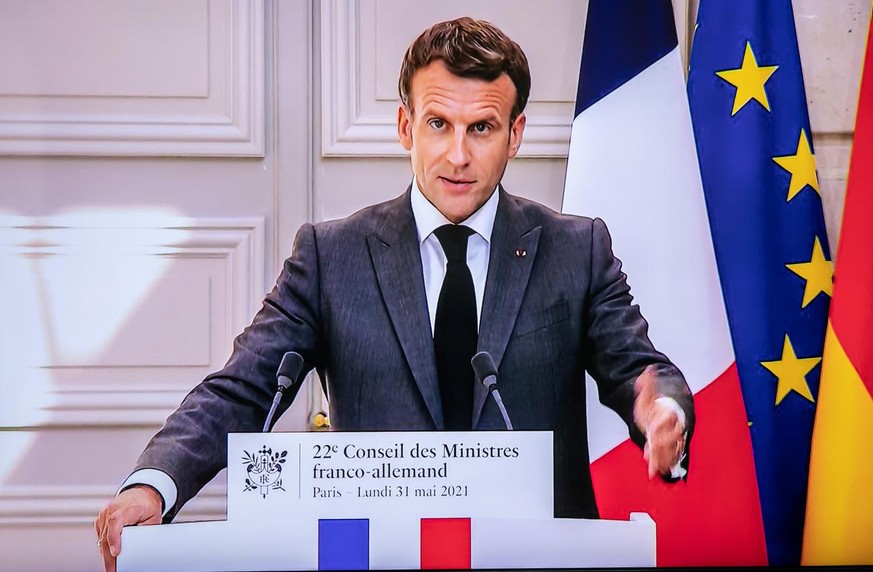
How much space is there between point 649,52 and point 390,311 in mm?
894

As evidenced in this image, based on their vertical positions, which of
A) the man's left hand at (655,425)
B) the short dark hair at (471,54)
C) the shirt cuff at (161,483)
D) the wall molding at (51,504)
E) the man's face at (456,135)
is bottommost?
the wall molding at (51,504)

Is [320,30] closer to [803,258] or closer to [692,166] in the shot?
[692,166]

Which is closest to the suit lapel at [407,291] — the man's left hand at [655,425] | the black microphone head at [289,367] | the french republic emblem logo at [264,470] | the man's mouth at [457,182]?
the man's mouth at [457,182]

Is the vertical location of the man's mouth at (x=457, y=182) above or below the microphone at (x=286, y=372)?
above

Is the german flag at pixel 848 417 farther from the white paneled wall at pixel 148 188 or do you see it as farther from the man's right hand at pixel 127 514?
the man's right hand at pixel 127 514

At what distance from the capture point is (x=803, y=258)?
1983mm

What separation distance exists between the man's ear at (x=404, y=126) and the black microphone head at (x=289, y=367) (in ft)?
1.84

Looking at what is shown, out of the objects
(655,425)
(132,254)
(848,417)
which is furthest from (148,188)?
(848,417)

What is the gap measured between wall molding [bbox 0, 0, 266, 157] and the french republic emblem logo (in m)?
0.71

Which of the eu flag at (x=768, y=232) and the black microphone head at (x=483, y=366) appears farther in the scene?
the eu flag at (x=768, y=232)

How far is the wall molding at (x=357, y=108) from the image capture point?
76.7 inches

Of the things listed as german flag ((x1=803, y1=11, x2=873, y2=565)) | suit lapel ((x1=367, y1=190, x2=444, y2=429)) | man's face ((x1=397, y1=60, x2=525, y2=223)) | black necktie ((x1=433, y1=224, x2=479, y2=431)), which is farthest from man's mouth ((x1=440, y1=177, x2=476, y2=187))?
german flag ((x1=803, y1=11, x2=873, y2=565))

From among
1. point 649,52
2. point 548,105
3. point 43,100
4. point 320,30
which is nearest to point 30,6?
point 43,100

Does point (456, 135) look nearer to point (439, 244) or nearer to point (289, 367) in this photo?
point (439, 244)
